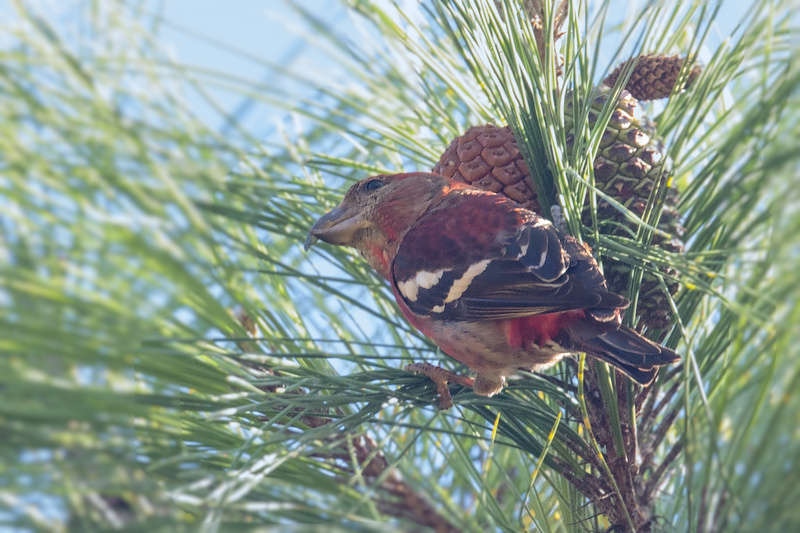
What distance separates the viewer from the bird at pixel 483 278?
44.4 inches

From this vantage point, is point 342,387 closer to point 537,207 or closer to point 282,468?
point 282,468

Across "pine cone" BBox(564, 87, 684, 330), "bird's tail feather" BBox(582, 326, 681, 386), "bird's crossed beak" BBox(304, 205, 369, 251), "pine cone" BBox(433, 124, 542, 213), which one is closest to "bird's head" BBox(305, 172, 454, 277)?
"bird's crossed beak" BBox(304, 205, 369, 251)

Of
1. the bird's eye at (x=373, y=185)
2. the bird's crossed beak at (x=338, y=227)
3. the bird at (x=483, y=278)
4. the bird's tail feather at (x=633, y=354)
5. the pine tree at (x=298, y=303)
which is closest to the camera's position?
the pine tree at (x=298, y=303)

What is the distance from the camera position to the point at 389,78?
1.59 metres

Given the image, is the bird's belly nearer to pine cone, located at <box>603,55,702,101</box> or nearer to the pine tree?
the pine tree

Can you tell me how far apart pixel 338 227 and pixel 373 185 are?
0.16m

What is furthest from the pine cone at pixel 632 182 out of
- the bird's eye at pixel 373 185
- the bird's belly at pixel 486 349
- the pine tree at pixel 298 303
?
the bird's eye at pixel 373 185

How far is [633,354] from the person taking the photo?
1034mm

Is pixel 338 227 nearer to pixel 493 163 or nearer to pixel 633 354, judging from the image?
pixel 493 163

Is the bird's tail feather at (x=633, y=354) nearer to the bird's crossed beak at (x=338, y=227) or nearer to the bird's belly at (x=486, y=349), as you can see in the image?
the bird's belly at (x=486, y=349)

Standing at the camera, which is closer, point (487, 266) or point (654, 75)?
point (654, 75)

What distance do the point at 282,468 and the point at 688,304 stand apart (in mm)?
711

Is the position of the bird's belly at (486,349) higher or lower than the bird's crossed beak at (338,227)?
lower

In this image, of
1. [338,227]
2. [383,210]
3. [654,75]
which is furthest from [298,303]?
[654,75]
